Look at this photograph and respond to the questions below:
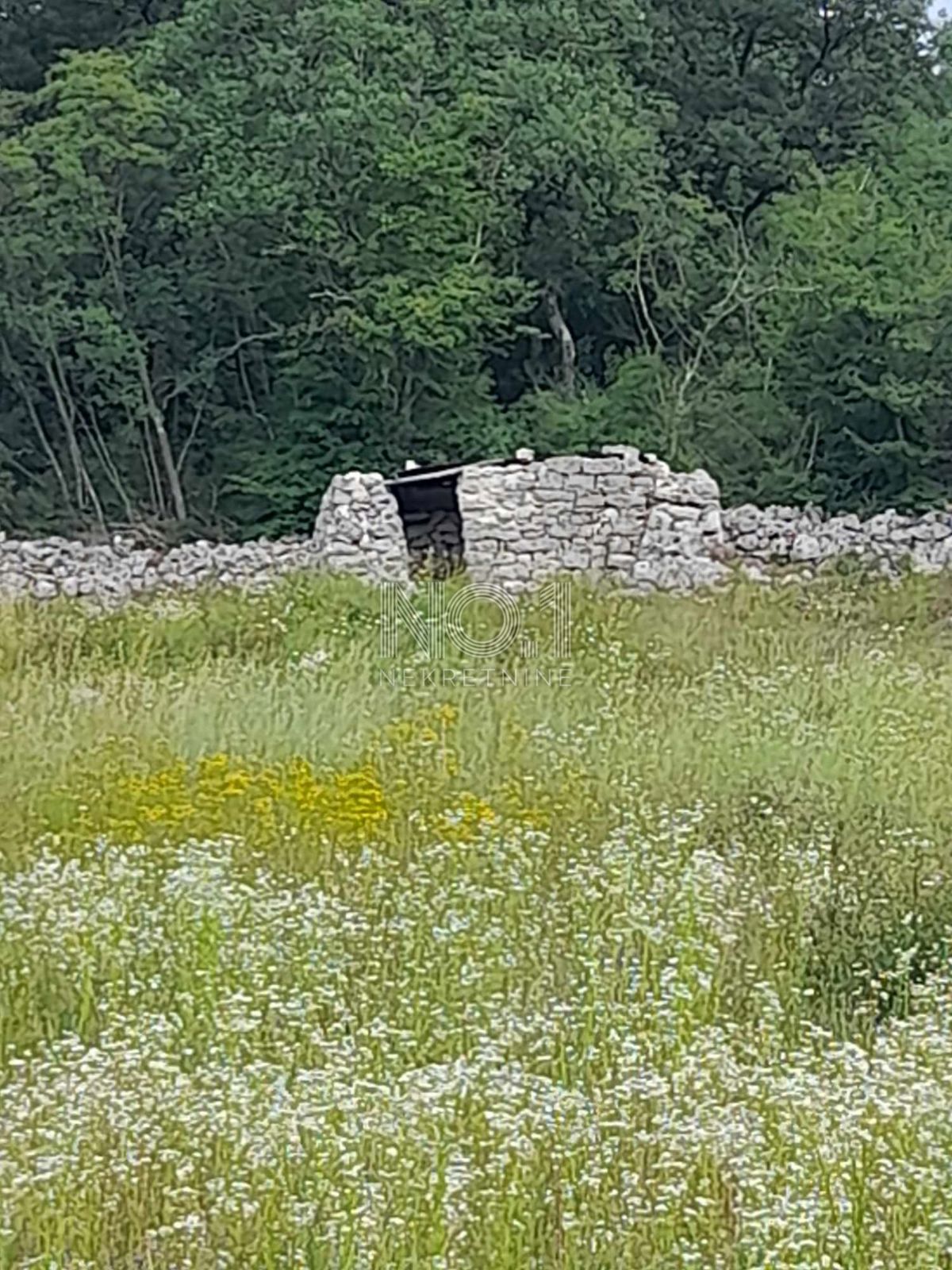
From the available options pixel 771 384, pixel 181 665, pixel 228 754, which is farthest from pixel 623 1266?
pixel 771 384

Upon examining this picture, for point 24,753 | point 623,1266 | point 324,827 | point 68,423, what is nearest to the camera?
point 623,1266

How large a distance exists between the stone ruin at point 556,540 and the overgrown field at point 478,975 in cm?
573

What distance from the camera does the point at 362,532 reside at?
15734 millimetres

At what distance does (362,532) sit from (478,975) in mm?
10886

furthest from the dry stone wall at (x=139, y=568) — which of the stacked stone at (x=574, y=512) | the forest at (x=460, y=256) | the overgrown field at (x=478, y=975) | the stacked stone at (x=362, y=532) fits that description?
the overgrown field at (x=478, y=975)

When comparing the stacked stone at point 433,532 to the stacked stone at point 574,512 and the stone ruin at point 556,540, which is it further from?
the stacked stone at point 574,512

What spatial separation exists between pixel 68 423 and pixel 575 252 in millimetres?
6984

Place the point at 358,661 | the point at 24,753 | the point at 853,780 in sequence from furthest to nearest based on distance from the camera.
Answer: the point at 358,661 < the point at 24,753 < the point at 853,780

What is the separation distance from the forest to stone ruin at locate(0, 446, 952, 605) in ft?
15.2

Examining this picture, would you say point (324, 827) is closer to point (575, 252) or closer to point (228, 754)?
point (228, 754)

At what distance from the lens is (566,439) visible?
2219cm

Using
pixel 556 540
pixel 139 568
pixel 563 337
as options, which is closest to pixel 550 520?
pixel 556 540

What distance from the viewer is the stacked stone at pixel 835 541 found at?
1514 cm

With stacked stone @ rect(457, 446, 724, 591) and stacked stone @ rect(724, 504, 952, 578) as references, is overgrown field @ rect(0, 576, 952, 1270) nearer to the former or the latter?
stacked stone @ rect(724, 504, 952, 578)
